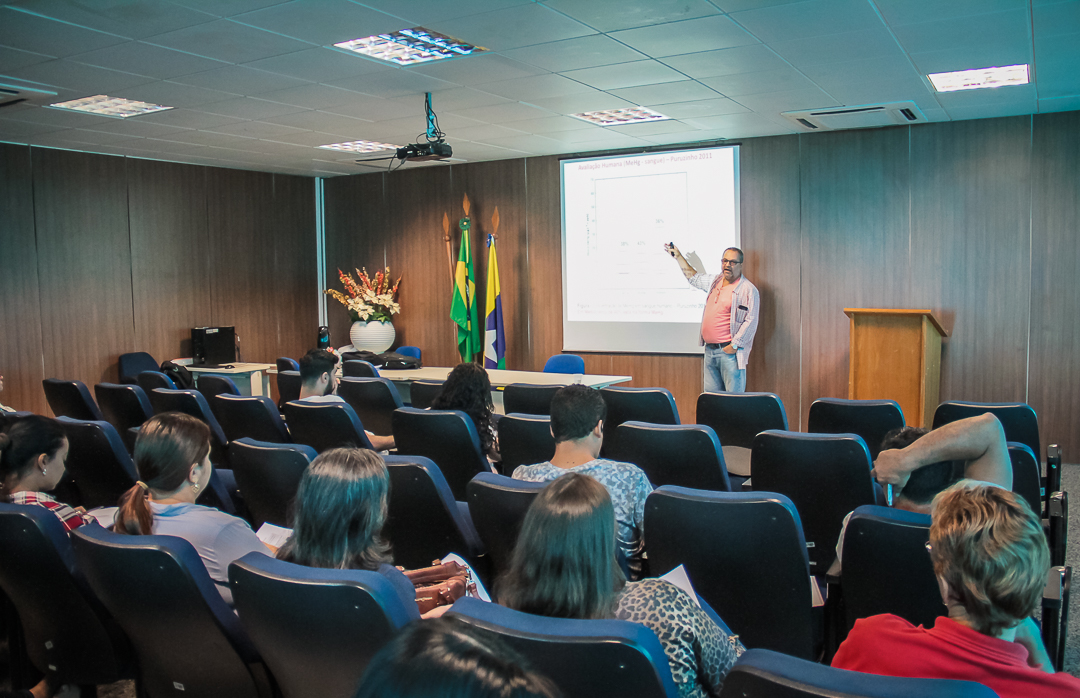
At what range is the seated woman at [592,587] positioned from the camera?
59.9 inches

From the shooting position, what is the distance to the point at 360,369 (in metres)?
Answer: 6.66

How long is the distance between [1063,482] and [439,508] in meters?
5.51

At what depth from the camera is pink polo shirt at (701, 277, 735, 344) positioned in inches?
303

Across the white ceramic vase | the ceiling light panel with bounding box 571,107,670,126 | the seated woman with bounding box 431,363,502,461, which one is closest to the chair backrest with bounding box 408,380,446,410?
the seated woman with bounding box 431,363,502,461

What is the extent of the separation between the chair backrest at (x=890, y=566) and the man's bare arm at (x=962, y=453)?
0.23 m

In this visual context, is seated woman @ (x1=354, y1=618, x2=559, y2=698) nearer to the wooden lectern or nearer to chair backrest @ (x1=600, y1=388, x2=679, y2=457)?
chair backrest @ (x1=600, y1=388, x2=679, y2=457)

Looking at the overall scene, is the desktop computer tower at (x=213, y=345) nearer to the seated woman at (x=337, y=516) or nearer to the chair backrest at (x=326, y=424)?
the chair backrest at (x=326, y=424)

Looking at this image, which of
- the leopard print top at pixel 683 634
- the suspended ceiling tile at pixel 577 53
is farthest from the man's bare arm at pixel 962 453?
the suspended ceiling tile at pixel 577 53

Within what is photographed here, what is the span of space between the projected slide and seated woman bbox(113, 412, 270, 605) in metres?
6.50

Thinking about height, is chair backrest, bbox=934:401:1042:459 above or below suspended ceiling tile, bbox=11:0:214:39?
below

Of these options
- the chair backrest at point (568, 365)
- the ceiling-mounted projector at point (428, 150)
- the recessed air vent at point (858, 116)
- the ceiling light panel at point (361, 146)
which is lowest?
the chair backrest at point (568, 365)

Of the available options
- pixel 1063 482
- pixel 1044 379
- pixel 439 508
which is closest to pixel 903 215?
pixel 1044 379

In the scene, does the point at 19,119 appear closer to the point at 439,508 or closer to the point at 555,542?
the point at 439,508

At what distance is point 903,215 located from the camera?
7312mm
